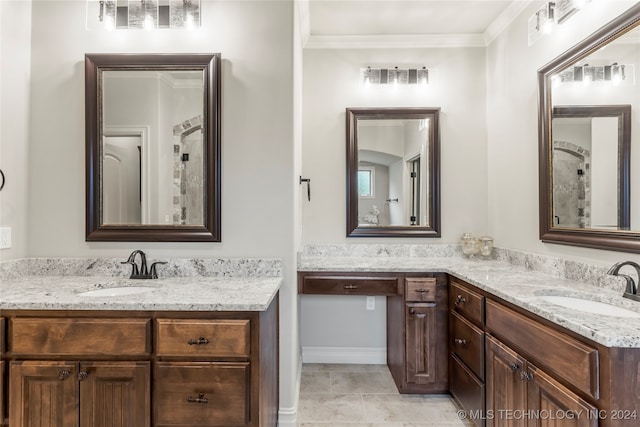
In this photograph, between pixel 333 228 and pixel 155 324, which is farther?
pixel 333 228

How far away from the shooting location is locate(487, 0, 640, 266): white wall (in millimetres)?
2084

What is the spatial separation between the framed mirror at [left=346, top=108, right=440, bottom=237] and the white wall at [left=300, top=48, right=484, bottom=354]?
0.25 ft

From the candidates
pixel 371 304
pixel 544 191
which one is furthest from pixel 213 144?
pixel 544 191

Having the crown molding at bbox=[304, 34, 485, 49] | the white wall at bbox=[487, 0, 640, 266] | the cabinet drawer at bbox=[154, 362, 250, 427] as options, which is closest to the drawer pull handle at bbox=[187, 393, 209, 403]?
the cabinet drawer at bbox=[154, 362, 250, 427]

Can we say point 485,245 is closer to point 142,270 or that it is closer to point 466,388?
point 466,388

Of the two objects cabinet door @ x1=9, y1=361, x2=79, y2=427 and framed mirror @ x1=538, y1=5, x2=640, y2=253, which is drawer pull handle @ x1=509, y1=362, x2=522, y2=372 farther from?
cabinet door @ x1=9, y1=361, x2=79, y2=427

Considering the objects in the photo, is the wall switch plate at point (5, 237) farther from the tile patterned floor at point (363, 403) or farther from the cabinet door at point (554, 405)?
the cabinet door at point (554, 405)

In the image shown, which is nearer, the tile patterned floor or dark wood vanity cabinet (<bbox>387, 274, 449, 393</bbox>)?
the tile patterned floor

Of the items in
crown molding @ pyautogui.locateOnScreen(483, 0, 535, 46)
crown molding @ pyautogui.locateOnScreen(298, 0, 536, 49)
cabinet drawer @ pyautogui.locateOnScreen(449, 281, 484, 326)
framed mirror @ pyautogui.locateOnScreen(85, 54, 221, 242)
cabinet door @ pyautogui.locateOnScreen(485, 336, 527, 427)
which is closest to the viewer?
cabinet door @ pyautogui.locateOnScreen(485, 336, 527, 427)

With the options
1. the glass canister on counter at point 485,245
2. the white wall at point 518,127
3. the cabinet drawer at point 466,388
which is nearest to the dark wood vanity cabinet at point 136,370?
the cabinet drawer at point 466,388

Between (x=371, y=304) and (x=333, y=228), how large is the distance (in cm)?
75

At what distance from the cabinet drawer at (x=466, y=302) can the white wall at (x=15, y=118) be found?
8.72 ft

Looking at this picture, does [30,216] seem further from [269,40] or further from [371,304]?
[371,304]

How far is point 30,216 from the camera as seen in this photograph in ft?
6.73
